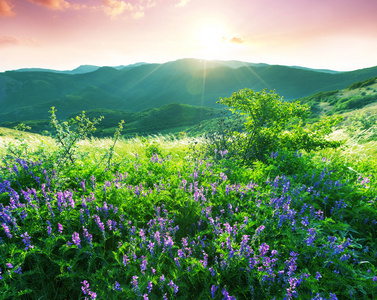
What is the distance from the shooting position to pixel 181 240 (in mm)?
2811

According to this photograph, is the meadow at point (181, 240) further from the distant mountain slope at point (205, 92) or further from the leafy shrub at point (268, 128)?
the distant mountain slope at point (205, 92)

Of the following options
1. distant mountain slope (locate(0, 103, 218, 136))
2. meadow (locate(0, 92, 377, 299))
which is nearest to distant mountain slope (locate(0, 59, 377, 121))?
distant mountain slope (locate(0, 103, 218, 136))

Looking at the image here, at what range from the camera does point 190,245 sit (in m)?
2.68

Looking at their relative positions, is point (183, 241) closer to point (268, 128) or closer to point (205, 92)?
point (268, 128)

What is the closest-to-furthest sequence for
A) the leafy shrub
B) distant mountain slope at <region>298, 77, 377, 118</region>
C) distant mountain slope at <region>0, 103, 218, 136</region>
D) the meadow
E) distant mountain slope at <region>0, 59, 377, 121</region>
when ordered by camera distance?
the meadow → the leafy shrub → distant mountain slope at <region>298, 77, 377, 118</region> → distant mountain slope at <region>0, 103, 218, 136</region> → distant mountain slope at <region>0, 59, 377, 121</region>

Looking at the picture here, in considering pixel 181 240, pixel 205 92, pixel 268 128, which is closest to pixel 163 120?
pixel 268 128

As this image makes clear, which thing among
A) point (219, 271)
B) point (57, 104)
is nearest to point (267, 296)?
point (219, 271)

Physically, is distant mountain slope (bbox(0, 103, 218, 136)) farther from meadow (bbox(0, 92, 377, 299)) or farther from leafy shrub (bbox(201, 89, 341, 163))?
meadow (bbox(0, 92, 377, 299))

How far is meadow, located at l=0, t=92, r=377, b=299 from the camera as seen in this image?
2.10 m

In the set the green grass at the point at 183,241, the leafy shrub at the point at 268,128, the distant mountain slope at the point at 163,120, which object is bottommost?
the distant mountain slope at the point at 163,120

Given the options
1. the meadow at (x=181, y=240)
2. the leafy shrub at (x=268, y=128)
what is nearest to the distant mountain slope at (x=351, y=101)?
the leafy shrub at (x=268, y=128)

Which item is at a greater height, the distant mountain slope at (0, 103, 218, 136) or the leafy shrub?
the leafy shrub

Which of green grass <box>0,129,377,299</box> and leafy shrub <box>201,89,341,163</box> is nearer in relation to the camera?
green grass <box>0,129,377,299</box>

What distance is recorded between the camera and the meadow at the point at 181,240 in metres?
2.10
